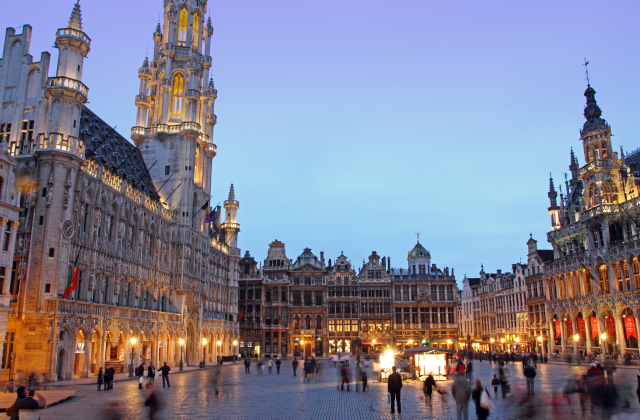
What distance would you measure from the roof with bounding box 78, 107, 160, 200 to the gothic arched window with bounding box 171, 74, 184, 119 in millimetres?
6892

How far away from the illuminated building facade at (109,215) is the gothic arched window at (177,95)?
0.42 ft

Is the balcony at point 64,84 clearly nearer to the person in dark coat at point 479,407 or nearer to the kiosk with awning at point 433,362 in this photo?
the kiosk with awning at point 433,362

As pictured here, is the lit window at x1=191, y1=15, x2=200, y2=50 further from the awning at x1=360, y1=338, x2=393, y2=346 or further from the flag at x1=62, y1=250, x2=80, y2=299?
the awning at x1=360, y1=338, x2=393, y2=346

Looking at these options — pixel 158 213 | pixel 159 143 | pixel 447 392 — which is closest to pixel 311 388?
pixel 447 392

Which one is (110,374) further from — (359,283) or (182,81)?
(359,283)

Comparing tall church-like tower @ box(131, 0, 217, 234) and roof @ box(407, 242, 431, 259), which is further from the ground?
tall church-like tower @ box(131, 0, 217, 234)

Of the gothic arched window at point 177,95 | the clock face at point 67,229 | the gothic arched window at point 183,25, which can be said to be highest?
the gothic arched window at point 183,25

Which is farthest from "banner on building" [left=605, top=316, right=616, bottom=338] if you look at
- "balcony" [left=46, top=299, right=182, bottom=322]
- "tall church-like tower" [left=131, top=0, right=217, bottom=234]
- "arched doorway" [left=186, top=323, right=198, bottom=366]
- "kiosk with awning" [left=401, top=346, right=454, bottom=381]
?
"tall church-like tower" [left=131, top=0, right=217, bottom=234]

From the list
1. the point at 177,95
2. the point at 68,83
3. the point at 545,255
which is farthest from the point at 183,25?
the point at 545,255

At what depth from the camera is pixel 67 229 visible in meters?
36.1

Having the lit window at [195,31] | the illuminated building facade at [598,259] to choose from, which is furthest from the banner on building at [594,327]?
the lit window at [195,31]

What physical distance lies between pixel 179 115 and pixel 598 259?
5087 centimetres

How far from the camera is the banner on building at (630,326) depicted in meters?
47.4

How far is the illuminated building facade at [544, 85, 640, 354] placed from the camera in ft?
161
